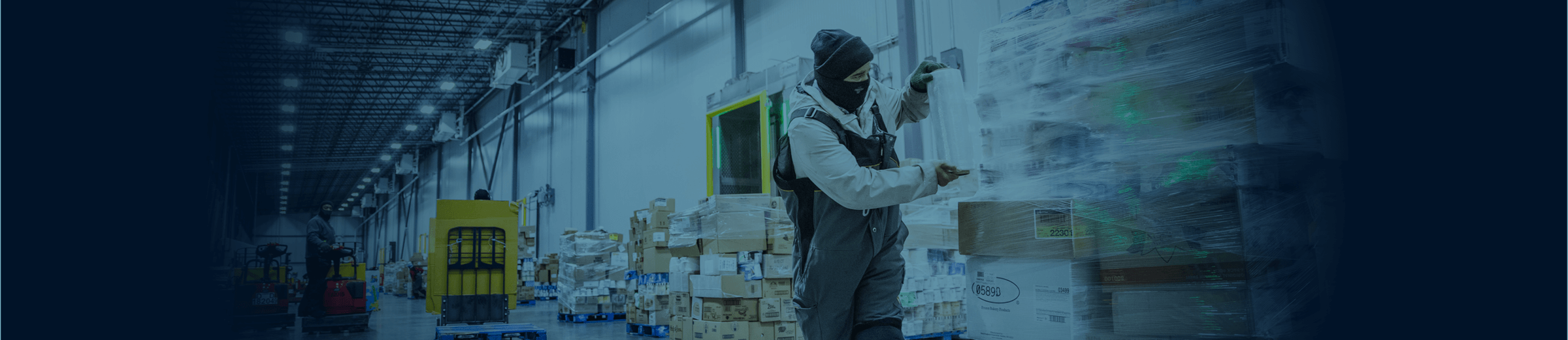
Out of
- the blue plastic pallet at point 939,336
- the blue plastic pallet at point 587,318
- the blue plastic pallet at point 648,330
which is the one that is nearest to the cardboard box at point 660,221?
the blue plastic pallet at point 648,330

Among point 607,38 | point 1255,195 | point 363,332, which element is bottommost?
point 363,332

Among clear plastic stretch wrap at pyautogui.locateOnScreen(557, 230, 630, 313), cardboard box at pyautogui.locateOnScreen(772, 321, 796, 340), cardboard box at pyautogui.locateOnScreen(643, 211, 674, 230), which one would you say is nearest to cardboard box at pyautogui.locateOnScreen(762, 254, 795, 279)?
cardboard box at pyautogui.locateOnScreen(772, 321, 796, 340)

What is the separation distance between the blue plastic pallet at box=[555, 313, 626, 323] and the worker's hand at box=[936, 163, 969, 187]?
7.61 m

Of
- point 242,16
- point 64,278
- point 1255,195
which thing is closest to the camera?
point 64,278

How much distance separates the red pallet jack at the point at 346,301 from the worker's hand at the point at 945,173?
5.84 meters

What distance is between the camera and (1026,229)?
2.08 meters

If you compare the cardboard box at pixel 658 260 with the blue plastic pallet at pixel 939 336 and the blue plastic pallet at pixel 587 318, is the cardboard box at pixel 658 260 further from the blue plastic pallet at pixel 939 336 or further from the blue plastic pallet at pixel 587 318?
the blue plastic pallet at pixel 939 336

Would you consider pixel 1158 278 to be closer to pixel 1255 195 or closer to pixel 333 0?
Answer: pixel 1255 195

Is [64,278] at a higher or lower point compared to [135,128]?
lower

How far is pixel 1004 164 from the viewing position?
219 centimetres

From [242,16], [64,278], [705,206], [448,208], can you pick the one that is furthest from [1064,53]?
[448,208]

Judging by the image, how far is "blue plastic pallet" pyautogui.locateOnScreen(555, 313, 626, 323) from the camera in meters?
8.88

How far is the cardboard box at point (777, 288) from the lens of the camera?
5246 millimetres

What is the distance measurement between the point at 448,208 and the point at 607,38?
6485 millimetres
